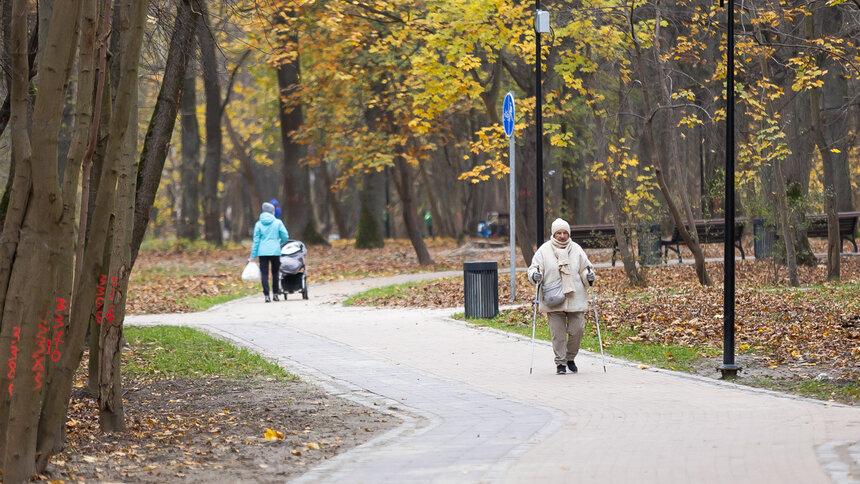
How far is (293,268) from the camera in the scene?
2161 centimetres

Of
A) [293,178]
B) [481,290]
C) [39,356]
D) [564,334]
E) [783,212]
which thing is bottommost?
[564,334]

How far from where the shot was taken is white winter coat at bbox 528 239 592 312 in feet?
39.4

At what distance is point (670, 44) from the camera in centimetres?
2609

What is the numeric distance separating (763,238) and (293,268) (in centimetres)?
1022

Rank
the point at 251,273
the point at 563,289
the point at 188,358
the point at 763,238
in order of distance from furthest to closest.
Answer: the point at 763,238
the point at 251,273
the point at 188,358
the point at 563,289


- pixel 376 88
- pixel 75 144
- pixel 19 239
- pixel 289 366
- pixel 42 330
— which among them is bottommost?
pixel 289 366

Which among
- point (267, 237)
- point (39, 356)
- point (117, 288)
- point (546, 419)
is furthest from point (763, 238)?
point (39, 356)

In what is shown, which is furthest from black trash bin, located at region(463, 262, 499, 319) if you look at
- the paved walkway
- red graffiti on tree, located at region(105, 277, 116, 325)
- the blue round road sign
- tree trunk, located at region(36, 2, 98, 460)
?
tree trunk, located at region(36, 2, 98, 460)

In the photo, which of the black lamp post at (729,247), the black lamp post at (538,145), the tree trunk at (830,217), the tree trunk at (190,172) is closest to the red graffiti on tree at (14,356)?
the black lamp post at (729,247)

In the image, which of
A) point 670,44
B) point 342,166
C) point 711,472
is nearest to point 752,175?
point 670,44

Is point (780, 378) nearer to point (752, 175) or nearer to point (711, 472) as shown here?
point (711, 472)

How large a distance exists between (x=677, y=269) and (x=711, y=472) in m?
19.3

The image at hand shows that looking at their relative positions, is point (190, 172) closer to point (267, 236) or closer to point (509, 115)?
point (267, 236)

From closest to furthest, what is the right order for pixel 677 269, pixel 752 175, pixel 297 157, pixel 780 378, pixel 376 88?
pixel 780 378 → pixel 752 175 → pixel 677 269 → pixel 376 88 → pixel 297 157
